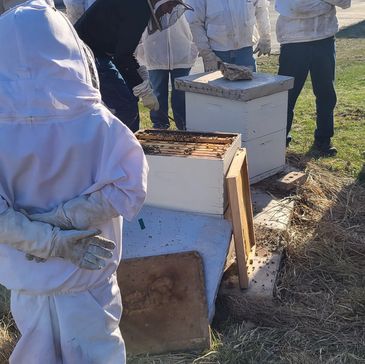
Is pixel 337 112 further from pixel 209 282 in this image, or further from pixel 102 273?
pixel 102 273

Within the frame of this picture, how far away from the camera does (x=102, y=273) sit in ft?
6.20

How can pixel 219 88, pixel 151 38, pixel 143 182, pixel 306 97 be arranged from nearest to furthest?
pixel 143 182 < pixel 219 88 < pixel 151 38 < pixel 306 97

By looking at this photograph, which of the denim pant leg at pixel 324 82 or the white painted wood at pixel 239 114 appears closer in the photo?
the white painted wood at pixel 239 114

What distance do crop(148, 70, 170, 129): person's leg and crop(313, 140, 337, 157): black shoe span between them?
1.41 meters

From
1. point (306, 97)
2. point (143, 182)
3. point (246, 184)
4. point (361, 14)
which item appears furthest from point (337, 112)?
point (361, 14)

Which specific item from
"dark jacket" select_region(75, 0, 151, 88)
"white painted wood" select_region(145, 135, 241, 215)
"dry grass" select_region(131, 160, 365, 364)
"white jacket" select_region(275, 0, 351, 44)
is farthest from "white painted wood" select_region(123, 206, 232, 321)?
"white jacket" select_region(275, 0, 351, 44)

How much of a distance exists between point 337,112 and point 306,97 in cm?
99

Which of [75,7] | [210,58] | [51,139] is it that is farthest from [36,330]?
[75,7]

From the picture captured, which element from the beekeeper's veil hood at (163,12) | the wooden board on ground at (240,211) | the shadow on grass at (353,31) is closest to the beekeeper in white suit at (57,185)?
the wooden board on ground at (240,211)

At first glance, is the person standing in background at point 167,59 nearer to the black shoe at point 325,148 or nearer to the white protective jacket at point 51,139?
the black shoe at point 325,148

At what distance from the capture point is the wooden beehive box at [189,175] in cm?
297

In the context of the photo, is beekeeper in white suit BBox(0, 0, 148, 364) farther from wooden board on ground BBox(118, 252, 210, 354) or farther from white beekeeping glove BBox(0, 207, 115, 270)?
wooden board on ground BBox(118, 252, 210, 354)

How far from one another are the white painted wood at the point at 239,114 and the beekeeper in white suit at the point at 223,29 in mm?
1059

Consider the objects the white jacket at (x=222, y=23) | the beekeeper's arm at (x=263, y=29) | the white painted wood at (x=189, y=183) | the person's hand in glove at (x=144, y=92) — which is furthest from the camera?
the beekeeper's arm at (x=263, y=29)
